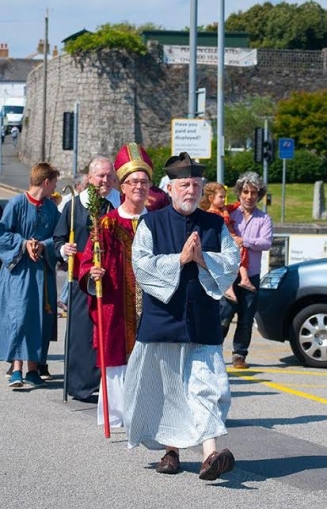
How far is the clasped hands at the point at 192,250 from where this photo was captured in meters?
7.43

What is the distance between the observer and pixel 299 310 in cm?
1319

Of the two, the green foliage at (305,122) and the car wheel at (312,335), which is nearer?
the car wheel at (312,335)

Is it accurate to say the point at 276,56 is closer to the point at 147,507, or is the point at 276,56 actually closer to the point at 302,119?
the point at 302,119

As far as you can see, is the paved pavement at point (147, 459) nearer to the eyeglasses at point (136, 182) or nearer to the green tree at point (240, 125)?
the eyeglasses at point (136, 182)

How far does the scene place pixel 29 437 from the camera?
8.84 metres

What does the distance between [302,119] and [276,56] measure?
9696mm

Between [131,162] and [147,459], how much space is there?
203 centimetres

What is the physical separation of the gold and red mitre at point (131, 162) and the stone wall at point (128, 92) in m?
46.9

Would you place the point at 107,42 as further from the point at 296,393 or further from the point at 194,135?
the point at 296,393

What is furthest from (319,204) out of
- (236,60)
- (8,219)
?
(8,219)

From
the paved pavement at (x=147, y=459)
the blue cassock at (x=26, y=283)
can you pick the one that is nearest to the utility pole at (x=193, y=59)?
the blue cassock at (x=26, y=283)

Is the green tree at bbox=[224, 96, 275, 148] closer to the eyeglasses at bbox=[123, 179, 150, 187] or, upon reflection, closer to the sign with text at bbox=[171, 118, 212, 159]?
the sign with text at bbox=[171, 118, 212, 159]

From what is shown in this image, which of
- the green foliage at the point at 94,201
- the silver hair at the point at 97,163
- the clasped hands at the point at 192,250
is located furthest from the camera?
the silver hair at the point at 97,163

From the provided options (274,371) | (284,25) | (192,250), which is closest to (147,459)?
A: (192,250)
